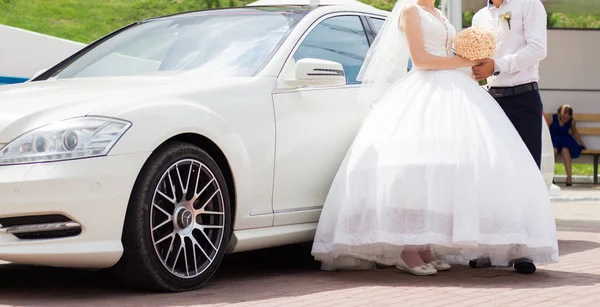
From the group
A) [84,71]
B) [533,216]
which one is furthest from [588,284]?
[84,71]

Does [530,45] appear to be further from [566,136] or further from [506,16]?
[566,136]

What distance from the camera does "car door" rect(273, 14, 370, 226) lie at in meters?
6.58

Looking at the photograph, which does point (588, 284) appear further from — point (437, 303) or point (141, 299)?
point (141, 299)

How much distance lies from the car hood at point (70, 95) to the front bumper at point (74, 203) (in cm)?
27

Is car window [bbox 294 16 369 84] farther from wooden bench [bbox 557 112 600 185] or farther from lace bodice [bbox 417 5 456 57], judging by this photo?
wooden bench [bbox 557 112 600 185]

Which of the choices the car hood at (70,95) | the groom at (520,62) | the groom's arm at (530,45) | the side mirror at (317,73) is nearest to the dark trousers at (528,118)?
the groom at (520,62)

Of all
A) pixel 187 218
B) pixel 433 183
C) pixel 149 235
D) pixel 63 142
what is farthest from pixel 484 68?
pixel 63 142

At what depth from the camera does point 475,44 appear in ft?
23.1

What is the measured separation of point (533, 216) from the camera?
6508mm

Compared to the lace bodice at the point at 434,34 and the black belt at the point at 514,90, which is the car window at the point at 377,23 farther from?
the black belt at the point at 514,90

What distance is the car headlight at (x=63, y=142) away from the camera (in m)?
5.38

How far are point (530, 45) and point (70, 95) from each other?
10.1 feet

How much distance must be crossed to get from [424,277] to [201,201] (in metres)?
1.58

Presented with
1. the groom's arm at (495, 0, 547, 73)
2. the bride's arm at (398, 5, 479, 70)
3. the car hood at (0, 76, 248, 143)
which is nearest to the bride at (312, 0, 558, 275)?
the bride's arm at (398, 5, 479, 70)
